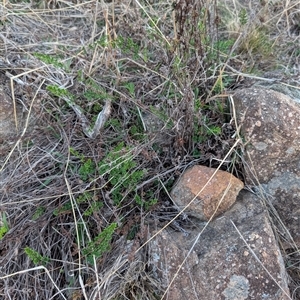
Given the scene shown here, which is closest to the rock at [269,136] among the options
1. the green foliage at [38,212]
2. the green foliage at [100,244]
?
the green foliage at [100,244]

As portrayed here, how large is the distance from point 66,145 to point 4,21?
29.3 inches

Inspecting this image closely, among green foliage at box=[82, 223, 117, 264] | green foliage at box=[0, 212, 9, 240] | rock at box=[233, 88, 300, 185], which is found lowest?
green foliage at box=[0, 212, 9, 240]

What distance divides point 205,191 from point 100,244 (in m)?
0.39

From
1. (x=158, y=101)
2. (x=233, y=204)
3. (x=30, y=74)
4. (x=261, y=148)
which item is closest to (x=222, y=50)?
(x=158, y=101)

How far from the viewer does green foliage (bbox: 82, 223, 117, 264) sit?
1.37 meters

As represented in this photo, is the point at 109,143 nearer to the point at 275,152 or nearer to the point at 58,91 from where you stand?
the point at 58,91

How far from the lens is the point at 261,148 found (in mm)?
1550

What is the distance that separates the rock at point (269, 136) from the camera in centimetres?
154

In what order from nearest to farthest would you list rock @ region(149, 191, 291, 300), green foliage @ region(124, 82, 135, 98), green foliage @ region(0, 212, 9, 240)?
rock @ region(149, 191, 291, 300) < green foliage @ region(0, 212, 9, 240) < green foliage @ region(124, 82, 135, 98)

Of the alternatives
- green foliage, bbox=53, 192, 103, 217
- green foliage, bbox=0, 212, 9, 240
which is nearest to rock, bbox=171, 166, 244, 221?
green foliage, bbox=53, 192, 103, 217

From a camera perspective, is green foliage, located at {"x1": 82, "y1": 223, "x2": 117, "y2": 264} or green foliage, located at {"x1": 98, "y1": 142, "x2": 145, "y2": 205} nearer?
green foliage, located at {"x1": 82, "y1": 223, "x2": 117, "y2": 264}

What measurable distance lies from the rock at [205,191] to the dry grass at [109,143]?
53 mm

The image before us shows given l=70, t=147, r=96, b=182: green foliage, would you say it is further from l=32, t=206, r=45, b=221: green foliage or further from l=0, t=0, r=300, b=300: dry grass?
l=32, t=206, r=45, b=221: green foliage

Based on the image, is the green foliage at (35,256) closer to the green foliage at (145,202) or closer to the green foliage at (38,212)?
the green foliage at (38,212)
